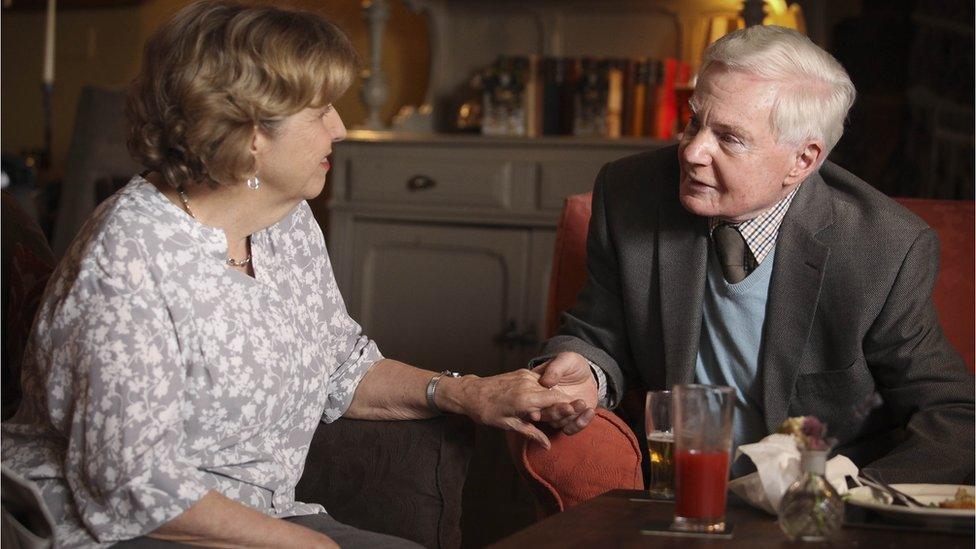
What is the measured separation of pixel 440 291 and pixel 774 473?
2.22 metres

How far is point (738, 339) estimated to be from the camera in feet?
5.85

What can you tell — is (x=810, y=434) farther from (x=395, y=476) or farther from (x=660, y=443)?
(x=395, y=476)

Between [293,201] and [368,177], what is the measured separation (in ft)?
6.50

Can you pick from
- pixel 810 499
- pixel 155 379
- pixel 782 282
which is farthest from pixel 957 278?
pixel 155 379

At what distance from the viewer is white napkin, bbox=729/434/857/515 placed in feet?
4.10

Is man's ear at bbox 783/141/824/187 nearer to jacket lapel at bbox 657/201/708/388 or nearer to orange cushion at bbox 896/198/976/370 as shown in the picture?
jacket lapel at bbox 657/201/708/388

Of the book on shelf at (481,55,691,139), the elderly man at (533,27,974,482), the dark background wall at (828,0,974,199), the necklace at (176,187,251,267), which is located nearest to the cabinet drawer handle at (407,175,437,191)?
the book on shelf at (481,55,691,139)

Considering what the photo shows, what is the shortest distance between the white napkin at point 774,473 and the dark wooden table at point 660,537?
0.02 m

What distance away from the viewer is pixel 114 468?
1233 mm

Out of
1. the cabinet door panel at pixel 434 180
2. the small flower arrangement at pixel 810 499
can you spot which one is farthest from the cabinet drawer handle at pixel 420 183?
the small flower arrangement at pixel 810 499

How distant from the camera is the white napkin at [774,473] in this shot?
1249mm

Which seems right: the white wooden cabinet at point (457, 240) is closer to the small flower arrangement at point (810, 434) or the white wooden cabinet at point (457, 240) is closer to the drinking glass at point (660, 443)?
the drinking glass at point (660, 443)

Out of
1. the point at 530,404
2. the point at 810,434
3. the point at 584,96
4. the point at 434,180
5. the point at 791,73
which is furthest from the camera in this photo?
the point at 584,96

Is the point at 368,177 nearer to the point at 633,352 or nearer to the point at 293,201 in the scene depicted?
the point at 633,352
